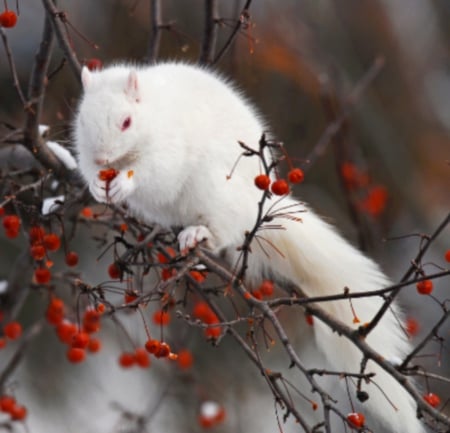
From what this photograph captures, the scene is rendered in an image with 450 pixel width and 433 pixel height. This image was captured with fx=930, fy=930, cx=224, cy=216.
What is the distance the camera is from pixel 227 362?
23.8 ft

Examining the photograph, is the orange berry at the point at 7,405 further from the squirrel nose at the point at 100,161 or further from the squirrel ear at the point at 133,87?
the squirrel ear at the point at 133,87

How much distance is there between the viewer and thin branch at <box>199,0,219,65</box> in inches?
148

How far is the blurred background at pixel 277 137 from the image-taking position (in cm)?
666

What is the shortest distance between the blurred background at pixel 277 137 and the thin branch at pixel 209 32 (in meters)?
1.97

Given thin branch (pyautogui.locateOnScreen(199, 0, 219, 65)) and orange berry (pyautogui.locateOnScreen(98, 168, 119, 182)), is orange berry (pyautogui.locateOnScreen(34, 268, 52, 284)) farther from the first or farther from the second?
thin branch (pyautogui.locateOnScreen(199, 0, 219, 65))

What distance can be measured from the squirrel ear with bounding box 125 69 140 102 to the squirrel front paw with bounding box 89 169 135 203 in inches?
11.1

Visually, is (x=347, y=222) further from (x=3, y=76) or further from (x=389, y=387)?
(x=389, y=387)

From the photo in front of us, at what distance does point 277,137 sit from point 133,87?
9.68 ft

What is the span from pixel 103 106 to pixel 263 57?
3900 mm

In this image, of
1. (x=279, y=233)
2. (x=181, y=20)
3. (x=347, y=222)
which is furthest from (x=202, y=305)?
(x=181, y=20)

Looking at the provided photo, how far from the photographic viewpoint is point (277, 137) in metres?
6.16

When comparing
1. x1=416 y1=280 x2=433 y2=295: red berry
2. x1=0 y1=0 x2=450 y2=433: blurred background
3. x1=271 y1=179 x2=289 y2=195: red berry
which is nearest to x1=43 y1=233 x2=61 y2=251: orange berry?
x1=271 y1=179 x2=289 y2=195: red berry

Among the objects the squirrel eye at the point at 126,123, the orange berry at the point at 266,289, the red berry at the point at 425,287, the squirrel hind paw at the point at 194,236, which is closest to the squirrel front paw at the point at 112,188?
the squirrel eye at the point at 126,123

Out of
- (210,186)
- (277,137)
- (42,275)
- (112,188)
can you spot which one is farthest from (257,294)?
(277,137)
